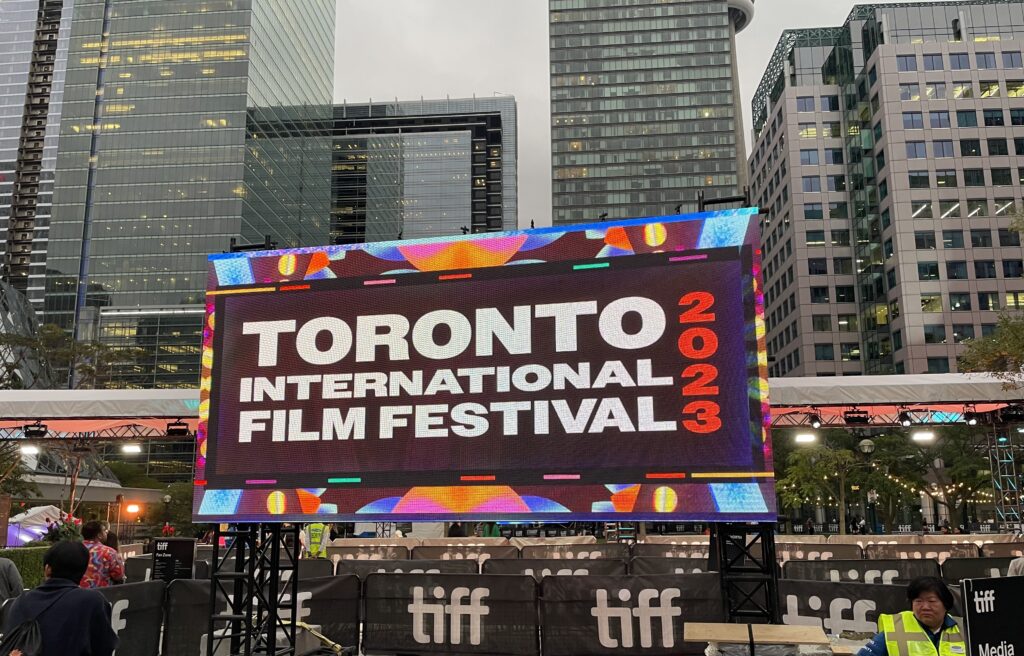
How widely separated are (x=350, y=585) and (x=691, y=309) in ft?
20.9

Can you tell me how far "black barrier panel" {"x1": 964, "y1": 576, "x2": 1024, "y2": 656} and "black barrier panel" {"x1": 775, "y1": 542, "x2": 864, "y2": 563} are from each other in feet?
52.0

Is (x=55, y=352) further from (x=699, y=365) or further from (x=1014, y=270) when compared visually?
(x=1014, y=270)

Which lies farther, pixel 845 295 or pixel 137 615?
pixel 845 295

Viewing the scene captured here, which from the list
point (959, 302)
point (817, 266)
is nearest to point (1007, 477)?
point (959, 302)

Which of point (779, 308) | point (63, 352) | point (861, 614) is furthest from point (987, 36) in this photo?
point (63, 352)

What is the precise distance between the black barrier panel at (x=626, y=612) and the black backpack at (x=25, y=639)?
685 centimetres

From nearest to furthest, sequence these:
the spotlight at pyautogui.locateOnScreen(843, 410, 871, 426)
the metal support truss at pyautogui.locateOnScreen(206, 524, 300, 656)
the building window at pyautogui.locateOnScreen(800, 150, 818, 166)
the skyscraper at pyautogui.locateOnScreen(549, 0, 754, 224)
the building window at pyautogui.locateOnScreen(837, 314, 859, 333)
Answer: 1. the metal support truss at pyautogui.locateOnScreen(206, 524, 300, 656)
2. the spotlight at pyautogui.locateOnScreen(843, 410, 871, 426)
3. the building window at pyautogui.locateOnScreen(837, 314, 859, 333)
4. the building window at pyautogui.locateOnScreen(800, 150, 818, 166)
5. the skyscraper at pyautogui.locateOnScreen(549, 0, 754, 224)

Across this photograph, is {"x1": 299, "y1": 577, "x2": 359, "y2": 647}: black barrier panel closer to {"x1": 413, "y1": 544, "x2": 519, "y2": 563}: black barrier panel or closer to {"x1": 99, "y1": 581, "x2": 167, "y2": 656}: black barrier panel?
{"x1": 99, "y1": 581, "x2": 167, "y2": 656}: black barrier panel

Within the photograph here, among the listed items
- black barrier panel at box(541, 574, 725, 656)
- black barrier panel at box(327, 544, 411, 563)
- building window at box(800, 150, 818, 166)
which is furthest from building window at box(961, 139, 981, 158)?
black barrier panel at box(541, 574, 725, 656)

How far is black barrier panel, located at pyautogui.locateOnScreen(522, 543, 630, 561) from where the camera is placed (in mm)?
19750

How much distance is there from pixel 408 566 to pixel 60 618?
964 cm

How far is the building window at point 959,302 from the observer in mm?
69750

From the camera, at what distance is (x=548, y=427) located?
9008mm

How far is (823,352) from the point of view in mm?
82812
